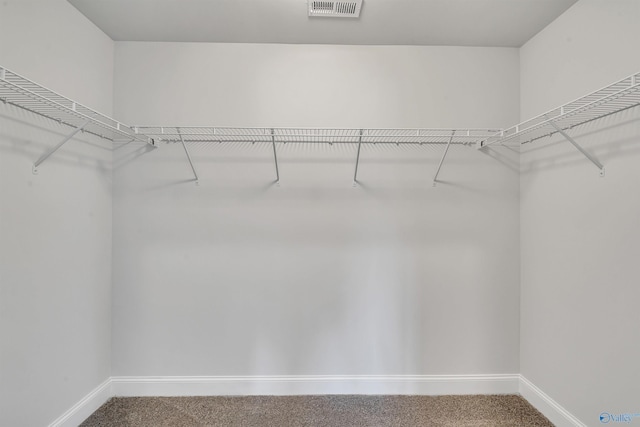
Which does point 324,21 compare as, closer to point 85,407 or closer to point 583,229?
point 583,229

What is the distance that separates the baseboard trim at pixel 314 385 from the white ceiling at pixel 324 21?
92.7 inches

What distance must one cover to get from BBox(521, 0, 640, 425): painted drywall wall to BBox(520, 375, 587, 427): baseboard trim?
0.13 ft

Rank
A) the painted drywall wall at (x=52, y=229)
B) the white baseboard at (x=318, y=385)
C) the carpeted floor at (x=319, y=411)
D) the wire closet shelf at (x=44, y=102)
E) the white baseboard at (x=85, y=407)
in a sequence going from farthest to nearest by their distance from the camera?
the white baseboard at (x=318, y=385), the carpeted floor at (x=319, y=411), the white baseboard at (x=85, y=407), the painted drywall wall at (x=52, y=229), the wire closet shelf at (x=44, y=102)

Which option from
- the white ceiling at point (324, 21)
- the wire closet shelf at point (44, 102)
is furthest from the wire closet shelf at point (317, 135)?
the white ceiling at point (324, 21)

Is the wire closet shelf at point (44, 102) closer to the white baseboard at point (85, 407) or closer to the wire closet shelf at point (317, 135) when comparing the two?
the wire closet shelf at point (317, 135)

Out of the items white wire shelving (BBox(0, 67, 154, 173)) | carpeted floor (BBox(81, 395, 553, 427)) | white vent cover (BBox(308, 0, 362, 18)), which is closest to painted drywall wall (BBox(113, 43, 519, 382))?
carpeted floor (BBox(81, 395, 553, 427))

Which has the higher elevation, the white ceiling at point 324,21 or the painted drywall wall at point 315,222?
the white ceiling at point 324,21

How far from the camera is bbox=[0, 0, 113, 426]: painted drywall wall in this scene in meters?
1.31

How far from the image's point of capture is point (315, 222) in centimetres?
200

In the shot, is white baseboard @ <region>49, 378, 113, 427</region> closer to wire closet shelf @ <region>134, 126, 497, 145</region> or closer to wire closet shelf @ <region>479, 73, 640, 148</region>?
wire closet shelf @ <region>134, 126, 497, 145</region>

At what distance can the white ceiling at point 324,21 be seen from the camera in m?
1.63

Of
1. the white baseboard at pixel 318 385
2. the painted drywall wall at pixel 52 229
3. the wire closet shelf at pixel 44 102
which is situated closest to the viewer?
the wire closet shelf at pixel 44 102

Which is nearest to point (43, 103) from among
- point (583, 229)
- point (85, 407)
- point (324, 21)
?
point (324, 21)

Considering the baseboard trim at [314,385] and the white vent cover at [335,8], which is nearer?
the white vent cover at [335,8]
